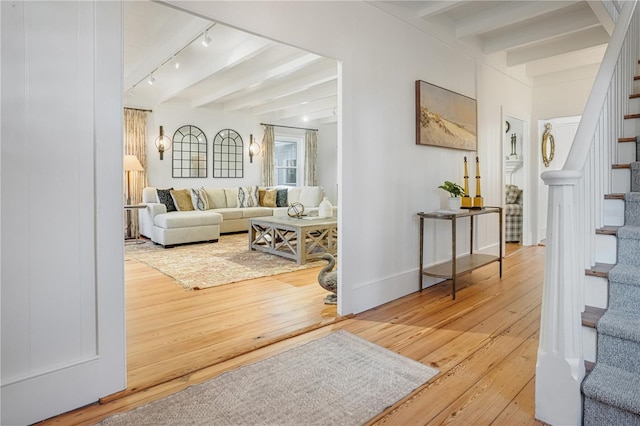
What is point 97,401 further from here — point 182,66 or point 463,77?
point 182,66

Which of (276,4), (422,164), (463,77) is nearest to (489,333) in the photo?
(422,164)

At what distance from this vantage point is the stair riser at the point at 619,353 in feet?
5.07

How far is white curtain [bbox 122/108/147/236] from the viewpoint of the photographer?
690 cm

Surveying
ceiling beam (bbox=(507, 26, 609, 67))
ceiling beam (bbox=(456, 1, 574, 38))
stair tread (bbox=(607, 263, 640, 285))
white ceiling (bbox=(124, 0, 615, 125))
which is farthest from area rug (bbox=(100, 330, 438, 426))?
ceiling beam (bbox=(507, 26, 609, 67))

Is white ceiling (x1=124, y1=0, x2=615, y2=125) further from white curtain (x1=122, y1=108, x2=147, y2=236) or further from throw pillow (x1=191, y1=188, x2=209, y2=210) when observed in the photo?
throw pillow (x1=191, y1=188, x2=209, y2=210)

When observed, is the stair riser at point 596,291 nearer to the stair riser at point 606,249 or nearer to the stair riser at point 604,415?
the stair riser at point 606,249

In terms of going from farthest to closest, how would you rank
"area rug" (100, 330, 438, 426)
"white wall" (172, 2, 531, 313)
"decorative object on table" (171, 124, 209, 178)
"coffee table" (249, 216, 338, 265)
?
"decorative object on table" (171, 124, 209, 178)
"coffee table" (249, 216, 338, 265)
"white wall" (172, 2, 531, 313)
"area rug" (100, 330, 438, 426)

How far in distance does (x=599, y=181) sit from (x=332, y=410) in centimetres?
175

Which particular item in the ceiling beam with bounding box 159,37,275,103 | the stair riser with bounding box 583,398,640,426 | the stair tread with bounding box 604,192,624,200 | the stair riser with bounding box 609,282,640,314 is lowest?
the stair riser with bounding box 583,398,640,426

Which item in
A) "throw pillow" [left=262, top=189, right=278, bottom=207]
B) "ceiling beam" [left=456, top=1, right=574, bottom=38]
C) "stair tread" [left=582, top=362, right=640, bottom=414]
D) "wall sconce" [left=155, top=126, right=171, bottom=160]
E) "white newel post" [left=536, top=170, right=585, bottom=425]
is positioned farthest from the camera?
"throw pillow" [left=262, top=189, right=278, bottom=207]

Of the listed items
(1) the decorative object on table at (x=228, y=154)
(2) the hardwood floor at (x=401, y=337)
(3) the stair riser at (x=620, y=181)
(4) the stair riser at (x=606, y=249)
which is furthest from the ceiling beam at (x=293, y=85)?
(4) the stair riser at (x=606, y=249)

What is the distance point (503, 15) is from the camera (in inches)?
140

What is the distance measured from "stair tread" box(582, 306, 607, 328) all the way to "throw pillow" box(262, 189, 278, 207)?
6.58 m

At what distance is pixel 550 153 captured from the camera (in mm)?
6090
